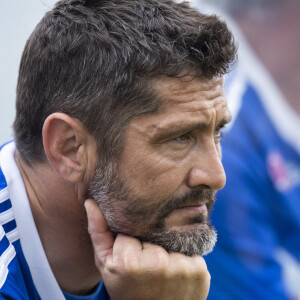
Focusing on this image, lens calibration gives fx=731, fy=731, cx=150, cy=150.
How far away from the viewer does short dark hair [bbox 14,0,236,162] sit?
3.15 metres

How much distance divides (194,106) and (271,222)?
2103 mm

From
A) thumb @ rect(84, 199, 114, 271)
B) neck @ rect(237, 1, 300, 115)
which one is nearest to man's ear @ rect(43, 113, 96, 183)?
thumb @ rect(84, 199, 114, 271)

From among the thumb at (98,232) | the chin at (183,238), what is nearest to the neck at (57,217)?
the thumb at (98,232)

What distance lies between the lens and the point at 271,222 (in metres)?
5.08

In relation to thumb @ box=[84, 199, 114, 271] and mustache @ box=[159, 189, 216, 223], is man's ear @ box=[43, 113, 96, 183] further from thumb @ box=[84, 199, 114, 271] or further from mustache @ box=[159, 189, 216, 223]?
mustache @ box=[159, 189, 216, 223]

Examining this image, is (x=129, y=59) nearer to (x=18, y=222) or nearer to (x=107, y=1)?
(x=107, y=1)

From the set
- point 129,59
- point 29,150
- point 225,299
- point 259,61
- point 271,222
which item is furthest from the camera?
point 259,61

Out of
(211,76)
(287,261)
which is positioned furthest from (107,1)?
(287,261)

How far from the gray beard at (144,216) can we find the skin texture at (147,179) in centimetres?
2

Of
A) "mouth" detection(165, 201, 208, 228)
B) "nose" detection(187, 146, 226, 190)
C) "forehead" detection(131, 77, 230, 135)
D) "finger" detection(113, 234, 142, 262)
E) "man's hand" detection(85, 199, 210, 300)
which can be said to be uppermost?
"forehead" detection(131, 77, 230, 135)

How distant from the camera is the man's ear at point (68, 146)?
325 centimetres

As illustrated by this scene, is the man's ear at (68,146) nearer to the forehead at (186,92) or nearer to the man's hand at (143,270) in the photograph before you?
the man's hand at (143,270)

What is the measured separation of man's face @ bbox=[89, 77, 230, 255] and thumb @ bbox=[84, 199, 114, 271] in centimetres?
3

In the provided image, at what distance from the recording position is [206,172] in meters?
3.20
